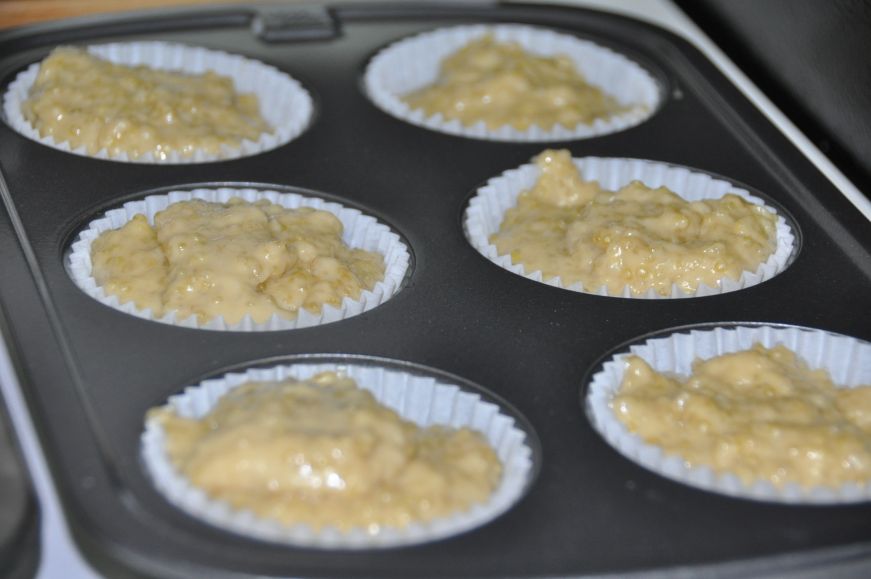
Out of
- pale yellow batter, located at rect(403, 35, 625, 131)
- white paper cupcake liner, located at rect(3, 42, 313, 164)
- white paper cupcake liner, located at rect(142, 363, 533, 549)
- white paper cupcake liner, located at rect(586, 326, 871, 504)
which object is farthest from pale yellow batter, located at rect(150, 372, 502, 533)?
pale yellow batter, located at rect(403, 35, 625, 131)

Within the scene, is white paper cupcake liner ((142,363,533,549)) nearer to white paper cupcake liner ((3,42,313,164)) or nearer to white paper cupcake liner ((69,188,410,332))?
white paper cupcake liner ((69,188,410,332))

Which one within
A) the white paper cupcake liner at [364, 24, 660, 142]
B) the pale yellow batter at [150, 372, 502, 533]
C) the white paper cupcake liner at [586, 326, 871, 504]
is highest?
the pale yellow batter at [150, 372, 502, 533]

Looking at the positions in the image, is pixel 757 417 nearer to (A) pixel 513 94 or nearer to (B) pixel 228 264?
(B) pixel 228 264

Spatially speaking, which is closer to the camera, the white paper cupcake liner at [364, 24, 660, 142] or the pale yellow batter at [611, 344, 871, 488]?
the pale yellow batter at [611, 344, 871, 488]

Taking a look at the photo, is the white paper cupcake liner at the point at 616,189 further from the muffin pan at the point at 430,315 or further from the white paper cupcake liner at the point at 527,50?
the white paper cupcake liner at the point at 527,50

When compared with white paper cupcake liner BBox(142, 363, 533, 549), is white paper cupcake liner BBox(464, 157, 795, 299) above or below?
below

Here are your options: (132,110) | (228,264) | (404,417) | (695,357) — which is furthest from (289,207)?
(695,357)

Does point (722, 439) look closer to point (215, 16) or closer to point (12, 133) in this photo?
point (12, 133)
